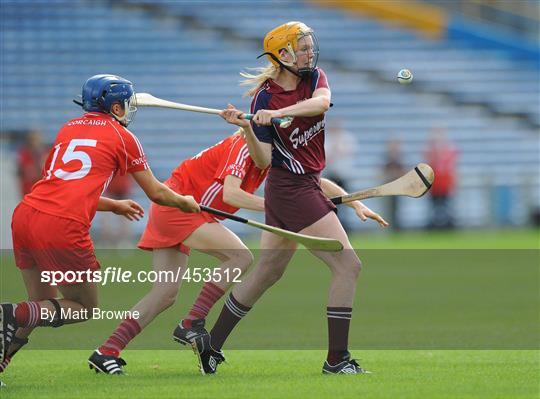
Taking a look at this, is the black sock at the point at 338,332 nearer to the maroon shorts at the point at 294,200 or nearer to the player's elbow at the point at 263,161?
the maroon shorts at the point at 294,200

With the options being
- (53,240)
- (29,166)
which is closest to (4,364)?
(53,240)

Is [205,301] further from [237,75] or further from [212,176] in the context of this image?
[237,75]

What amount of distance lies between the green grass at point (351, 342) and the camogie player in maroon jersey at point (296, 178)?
38 cm

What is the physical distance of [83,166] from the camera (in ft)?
23.5

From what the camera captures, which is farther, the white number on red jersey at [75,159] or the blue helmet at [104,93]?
the blue helmet at [104,93]

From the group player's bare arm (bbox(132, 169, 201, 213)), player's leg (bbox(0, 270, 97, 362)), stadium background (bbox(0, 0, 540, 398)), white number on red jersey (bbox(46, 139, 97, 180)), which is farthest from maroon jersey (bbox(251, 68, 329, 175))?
stadium background (bbox(0, 0, 540, 398))

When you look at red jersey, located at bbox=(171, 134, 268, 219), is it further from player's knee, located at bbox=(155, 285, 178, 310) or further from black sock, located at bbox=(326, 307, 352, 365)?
black sock, located at bbox=(326, 307, 352, 365)

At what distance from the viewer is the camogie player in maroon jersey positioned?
7379 millimetres

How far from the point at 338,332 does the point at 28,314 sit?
70.6 inches

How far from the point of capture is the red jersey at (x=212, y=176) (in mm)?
8102

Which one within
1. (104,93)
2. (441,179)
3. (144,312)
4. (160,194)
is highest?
(104,93)

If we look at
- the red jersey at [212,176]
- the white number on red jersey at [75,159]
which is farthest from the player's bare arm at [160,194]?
the red jersey at [212,176]

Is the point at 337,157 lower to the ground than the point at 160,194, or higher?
lower

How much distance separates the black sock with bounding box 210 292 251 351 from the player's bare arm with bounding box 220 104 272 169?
0.89 metres
